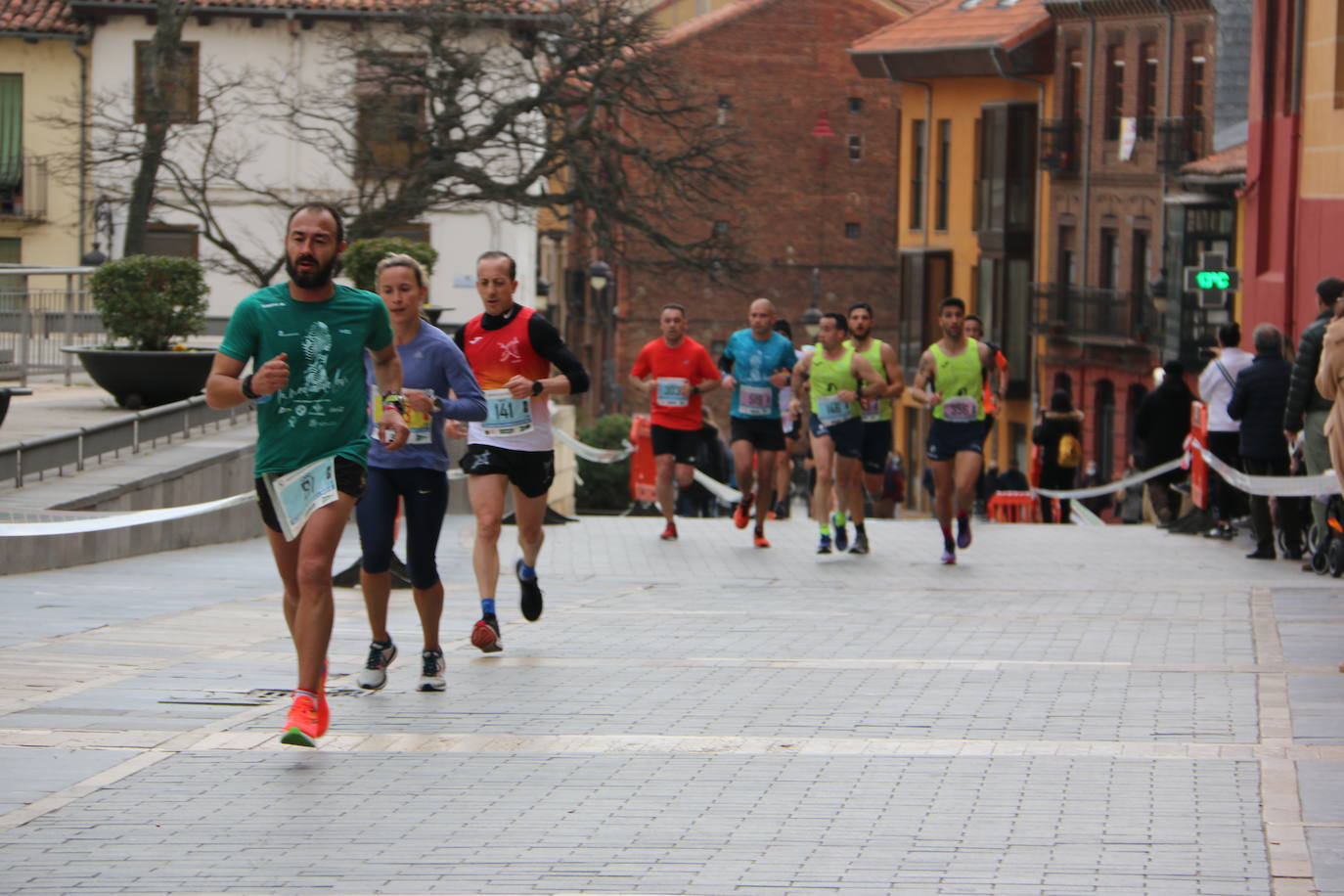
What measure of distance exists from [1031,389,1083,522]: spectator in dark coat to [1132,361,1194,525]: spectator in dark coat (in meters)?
2.09

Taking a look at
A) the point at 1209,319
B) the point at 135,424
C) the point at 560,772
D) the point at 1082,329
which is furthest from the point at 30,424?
the point at 1082,329

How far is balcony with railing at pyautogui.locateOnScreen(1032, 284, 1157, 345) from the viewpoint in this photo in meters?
47.0

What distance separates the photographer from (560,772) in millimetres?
7629

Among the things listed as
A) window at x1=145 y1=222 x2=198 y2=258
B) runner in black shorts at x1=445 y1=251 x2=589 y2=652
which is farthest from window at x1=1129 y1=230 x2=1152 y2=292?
runner in black shorts at x1=445 y1=251 x2=589 y2=652

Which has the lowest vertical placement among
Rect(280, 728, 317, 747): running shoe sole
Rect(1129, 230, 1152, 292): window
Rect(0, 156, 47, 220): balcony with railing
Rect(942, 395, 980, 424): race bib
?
Rect(280, 728, 317, 747): running shoe sole

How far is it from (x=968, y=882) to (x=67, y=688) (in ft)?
14.7

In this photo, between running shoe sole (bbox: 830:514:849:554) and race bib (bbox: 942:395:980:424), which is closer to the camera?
race bib (bbox: 942:395:980:424)

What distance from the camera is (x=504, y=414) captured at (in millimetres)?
11086

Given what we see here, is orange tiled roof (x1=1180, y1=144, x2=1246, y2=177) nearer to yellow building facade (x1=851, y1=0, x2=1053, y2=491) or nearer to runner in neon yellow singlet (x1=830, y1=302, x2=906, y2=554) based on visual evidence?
yellow building facade (x1=851, y1=0, x2=1053, y2=491)

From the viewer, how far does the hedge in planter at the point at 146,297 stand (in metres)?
20.9

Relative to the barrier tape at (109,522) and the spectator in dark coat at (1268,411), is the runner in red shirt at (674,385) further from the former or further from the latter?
the barrier tape at (109,522)

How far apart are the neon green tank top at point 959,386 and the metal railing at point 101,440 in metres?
4.85

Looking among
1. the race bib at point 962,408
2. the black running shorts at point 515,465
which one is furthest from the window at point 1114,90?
the black running shorts at point 515,465

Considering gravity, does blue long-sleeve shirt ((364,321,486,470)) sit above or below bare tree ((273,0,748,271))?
below
